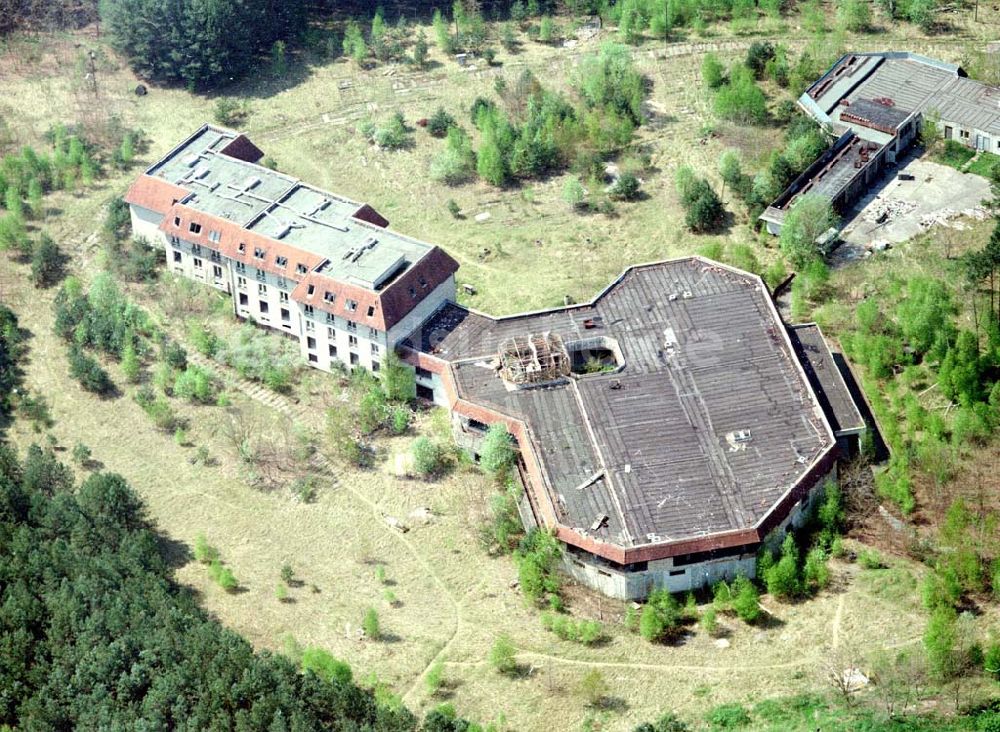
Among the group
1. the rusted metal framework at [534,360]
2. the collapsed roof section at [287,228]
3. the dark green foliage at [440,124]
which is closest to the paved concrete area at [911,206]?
the rusted metal framework at [534,360]

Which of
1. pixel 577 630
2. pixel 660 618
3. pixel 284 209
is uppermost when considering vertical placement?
pixel 284 209

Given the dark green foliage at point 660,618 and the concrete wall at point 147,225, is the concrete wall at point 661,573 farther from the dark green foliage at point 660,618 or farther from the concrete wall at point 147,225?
the concrete wall at point 147,225

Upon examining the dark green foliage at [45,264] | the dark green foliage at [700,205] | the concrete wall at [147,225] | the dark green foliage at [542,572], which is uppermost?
the dark green foliage at [700,205]

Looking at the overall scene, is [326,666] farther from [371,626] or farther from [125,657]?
[125,657]

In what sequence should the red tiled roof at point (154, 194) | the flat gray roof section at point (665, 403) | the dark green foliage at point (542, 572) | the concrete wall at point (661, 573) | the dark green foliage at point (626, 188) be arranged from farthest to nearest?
the dark green foliage at point (626, 188) → the red tiled roof at point (154, 194) → the flat gray roof section at point (665, 403) → the dark green foliage at point (542, 572) → the concrete wall at point (661, 573)

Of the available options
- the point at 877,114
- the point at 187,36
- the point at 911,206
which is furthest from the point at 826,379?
the point at 187,36

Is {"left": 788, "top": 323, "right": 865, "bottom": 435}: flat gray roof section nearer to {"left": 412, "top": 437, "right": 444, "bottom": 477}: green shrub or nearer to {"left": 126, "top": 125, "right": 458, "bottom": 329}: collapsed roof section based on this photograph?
{"left": 126, "top": 125, "right": 458, "bottom": 329}: collapsed roof section
